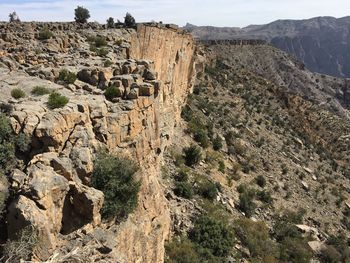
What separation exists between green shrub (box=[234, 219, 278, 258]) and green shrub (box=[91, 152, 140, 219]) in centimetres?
1110

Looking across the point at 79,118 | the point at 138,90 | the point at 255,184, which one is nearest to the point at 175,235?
the point at 138,90

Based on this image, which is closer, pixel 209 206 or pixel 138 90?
pixel 138 90

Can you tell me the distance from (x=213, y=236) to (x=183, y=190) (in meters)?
3.17

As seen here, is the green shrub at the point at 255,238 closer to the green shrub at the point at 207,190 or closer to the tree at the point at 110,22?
the green shrub at the point at 207,190

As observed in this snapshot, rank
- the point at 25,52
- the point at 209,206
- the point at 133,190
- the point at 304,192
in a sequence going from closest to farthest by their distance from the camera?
the point at 133,190, the point at 25,52, the point at 209,206, the point at 304,192

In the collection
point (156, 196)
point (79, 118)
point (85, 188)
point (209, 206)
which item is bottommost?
point (209, 206)

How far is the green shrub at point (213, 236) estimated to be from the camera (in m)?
18.8

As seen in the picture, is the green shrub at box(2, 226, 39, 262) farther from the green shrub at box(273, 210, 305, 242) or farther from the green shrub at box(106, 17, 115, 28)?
the green shrub at box(106, 17, 115, 28)

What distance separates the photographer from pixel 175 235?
18375mm

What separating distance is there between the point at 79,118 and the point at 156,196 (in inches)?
163

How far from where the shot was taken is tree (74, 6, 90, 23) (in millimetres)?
36094

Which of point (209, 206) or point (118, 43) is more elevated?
point (118, 43)

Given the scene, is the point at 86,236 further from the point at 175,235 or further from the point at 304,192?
the point at 304,192

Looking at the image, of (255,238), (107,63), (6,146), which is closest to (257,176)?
(255,238)
